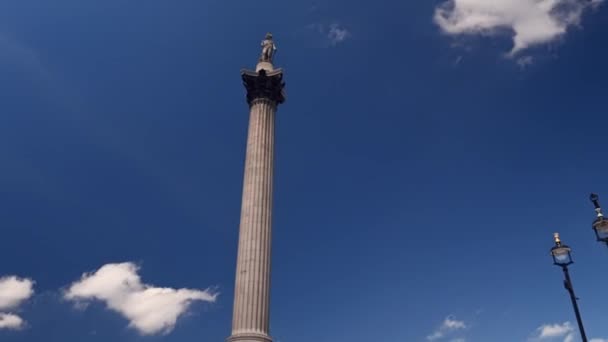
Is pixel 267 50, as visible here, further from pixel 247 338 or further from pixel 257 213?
pixel 247 338

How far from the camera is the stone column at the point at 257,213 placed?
2972 centimetres

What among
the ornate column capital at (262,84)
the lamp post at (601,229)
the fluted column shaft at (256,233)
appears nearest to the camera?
the lamp post at (601,229)

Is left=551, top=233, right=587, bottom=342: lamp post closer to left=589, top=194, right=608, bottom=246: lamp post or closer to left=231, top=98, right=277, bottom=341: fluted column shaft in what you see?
left=589, top=194, right=608, bottom=246: lamp post

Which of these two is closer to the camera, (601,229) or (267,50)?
(601,229)

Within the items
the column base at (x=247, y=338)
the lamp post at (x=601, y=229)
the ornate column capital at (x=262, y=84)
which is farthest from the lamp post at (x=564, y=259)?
the ornate column capital at (x=262, y=84)

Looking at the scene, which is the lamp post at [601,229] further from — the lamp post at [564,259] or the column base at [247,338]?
the column base at [247,338]

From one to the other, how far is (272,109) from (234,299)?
47.0 ft

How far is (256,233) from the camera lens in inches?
1276

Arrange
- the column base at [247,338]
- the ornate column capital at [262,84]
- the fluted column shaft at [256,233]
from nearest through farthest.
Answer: the column base at [247,338]
the fluted column shaft at [256,233]
the ornate column capital at [262,84]

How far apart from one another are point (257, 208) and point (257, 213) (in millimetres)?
355

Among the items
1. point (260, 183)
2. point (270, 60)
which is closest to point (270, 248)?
point (260, 183)

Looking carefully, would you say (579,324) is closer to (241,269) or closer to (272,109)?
(241,269)

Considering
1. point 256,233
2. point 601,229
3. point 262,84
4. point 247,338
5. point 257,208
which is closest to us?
point 601,229

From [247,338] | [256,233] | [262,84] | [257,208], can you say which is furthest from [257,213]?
[262,84]
